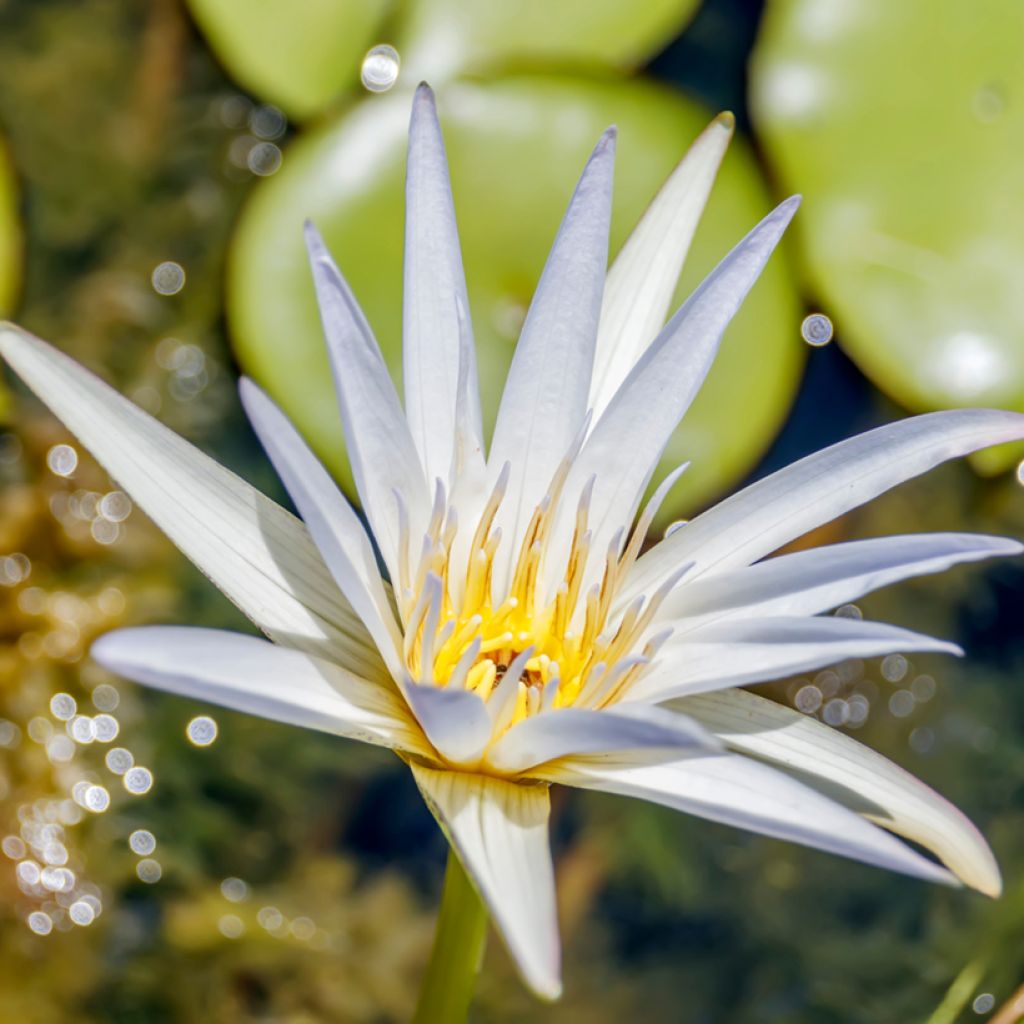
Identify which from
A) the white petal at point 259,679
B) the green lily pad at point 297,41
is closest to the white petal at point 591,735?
the white petal at point 259,679

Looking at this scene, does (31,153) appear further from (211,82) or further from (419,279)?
(419,279)

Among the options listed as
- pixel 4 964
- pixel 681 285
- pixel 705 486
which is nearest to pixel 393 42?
pixel 681 285

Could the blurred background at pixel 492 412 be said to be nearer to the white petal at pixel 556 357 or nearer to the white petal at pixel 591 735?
the white petal at pixel 556 357

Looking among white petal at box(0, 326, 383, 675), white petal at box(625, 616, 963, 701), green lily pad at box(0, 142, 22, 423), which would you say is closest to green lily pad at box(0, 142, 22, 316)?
green lily pad at box(0, 142, 22, 423)

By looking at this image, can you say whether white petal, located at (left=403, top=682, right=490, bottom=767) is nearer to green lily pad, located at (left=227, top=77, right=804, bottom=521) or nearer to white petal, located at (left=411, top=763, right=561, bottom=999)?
white petal, located at (left=411, top=763, right=561, bottom=999)

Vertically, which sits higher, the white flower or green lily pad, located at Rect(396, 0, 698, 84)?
green lily pad, located at Rect(396, 0, 698, 84)

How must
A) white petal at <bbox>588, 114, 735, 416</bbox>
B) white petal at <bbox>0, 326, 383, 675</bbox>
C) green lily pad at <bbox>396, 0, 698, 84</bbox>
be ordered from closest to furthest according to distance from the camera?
white petal at <bbox>0, 326, 383, 675</bbox>
white petal at <bbox>588, 114, 735, 416</bbox>
green lily pad at <bbox>396, 0, 698, 84</bbox>
